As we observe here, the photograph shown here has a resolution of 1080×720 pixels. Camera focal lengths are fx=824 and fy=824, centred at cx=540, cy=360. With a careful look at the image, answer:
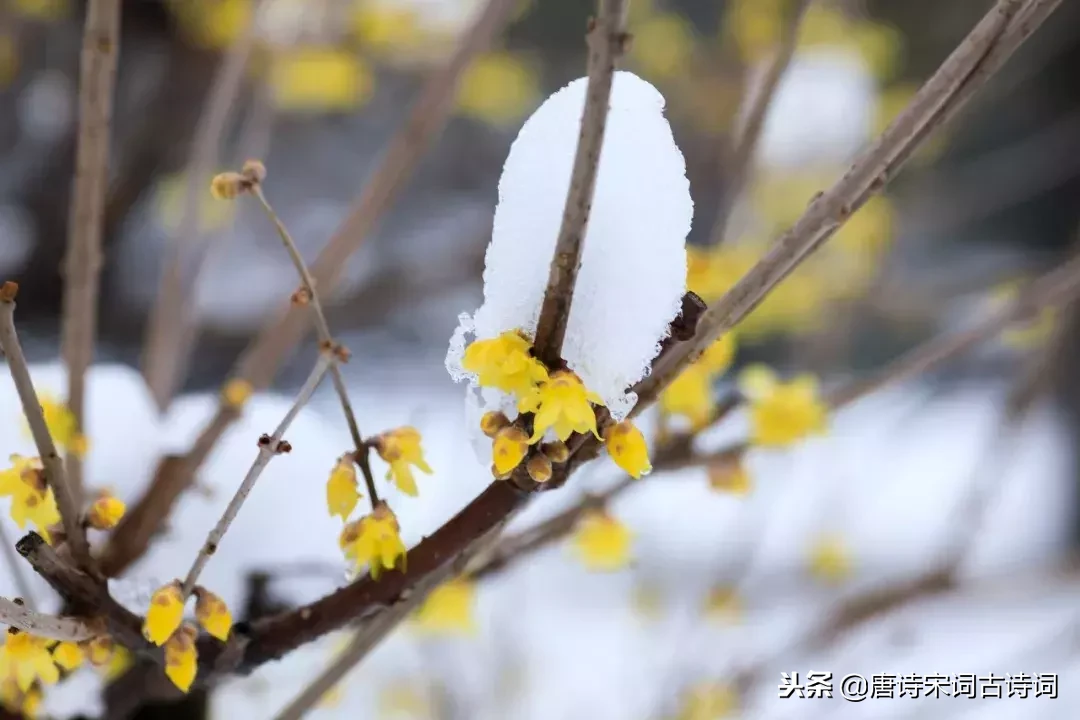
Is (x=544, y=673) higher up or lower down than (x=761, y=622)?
lower down

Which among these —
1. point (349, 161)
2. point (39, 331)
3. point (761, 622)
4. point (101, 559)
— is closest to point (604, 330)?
point (101, 559)

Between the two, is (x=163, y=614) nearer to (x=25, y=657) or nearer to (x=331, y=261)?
(x=25, y=657)

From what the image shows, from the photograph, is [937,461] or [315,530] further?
[937,461]

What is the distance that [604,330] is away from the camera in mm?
193

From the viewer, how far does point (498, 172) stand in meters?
0.71

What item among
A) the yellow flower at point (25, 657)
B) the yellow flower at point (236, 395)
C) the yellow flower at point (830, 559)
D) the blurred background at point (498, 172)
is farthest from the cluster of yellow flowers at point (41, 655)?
the yellow flower at point (830, 559)

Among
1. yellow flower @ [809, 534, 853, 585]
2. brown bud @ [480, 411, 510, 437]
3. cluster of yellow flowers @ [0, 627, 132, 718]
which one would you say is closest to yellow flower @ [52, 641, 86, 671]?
cluster of yellow flowers @ [0, 627, 132, 718]

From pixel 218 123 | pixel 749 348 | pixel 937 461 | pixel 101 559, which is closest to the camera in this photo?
pixel 101 559

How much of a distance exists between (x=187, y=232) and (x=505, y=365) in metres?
0.34

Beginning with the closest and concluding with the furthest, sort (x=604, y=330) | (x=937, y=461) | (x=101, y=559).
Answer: (x=604, y=330) → (x=101, y=559) → (x=937, y=461)

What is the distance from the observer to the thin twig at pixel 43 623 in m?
0.18

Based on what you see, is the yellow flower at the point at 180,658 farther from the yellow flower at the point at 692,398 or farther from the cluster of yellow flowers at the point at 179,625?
the yellow flower at the point at 692,398

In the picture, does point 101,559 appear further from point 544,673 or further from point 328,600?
point 544,673

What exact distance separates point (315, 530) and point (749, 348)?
2.53 feet
